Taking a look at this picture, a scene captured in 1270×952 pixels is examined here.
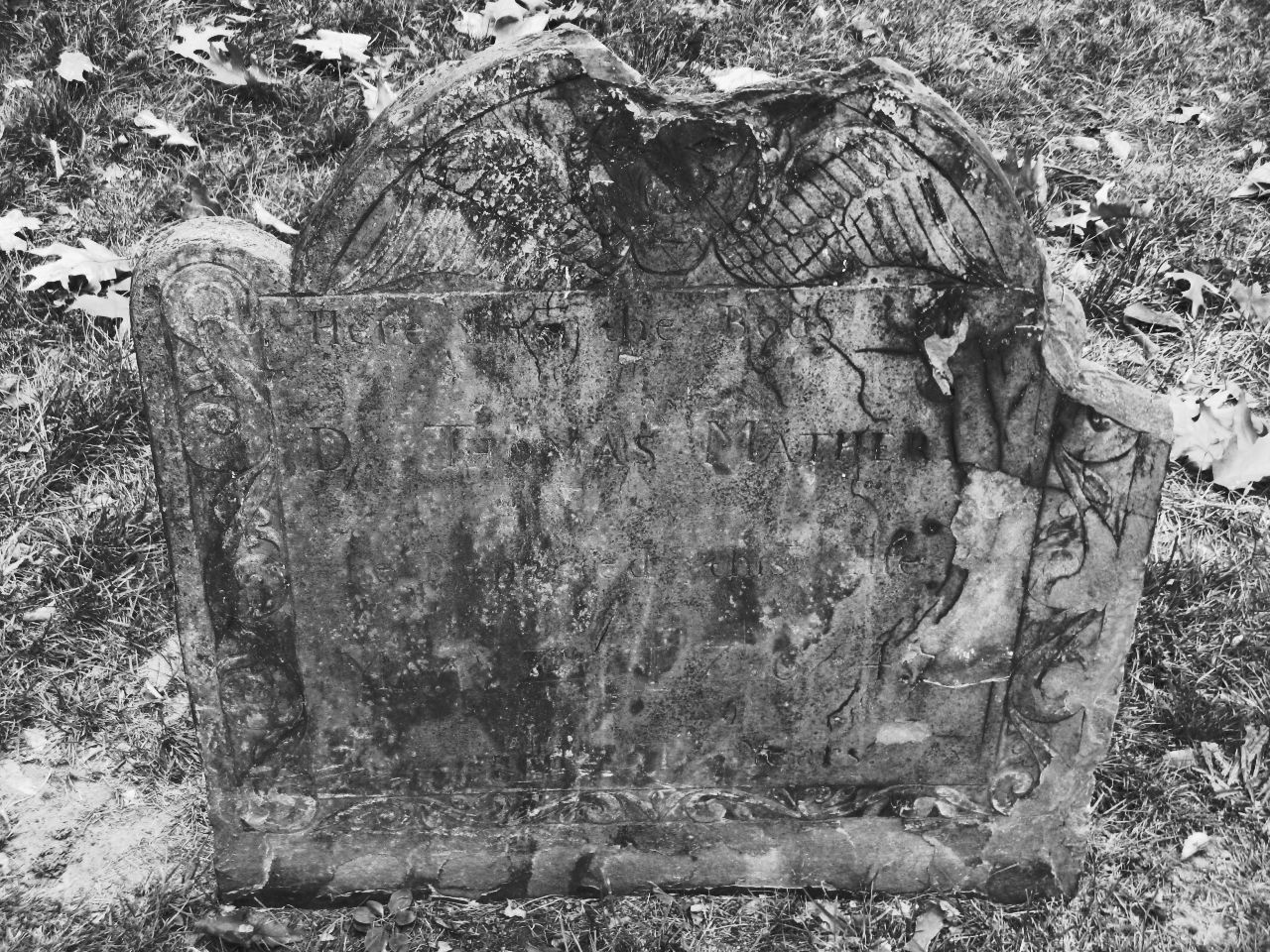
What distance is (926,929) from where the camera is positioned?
8.36 ft

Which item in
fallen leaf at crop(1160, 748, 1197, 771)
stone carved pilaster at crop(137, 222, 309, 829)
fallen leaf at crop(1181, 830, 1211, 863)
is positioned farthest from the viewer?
fallen leaf at crop(1160, 748, 1197, 771)

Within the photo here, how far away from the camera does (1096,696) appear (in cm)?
242

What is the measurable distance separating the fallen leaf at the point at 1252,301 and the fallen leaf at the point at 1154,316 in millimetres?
222

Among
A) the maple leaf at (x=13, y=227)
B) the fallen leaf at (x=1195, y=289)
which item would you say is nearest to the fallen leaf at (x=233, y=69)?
the maple leaf at (x=13, y=227)

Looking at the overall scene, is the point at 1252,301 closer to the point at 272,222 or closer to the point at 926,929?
the point at 926,929

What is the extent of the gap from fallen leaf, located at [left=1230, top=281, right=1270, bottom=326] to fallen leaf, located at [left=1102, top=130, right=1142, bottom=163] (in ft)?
2.44

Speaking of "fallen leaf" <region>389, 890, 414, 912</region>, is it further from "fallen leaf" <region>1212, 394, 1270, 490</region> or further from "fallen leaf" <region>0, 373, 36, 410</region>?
"fallen leaf" <region>1212, 394, 1270, 490</region>

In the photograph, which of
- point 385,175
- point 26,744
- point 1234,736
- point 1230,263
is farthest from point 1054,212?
point 26,744

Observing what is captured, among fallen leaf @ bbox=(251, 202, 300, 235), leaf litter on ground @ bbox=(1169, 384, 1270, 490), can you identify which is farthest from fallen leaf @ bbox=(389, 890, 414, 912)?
leaf litter on ground @ bbox=(1169, 384, 1270, 490)

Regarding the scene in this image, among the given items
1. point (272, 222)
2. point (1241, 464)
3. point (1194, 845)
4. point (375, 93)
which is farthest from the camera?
point (375, 93)

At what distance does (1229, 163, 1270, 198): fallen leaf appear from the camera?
4.32m

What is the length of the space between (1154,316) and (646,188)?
2.58 meters

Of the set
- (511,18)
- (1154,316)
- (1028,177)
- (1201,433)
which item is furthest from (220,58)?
(1201,433)

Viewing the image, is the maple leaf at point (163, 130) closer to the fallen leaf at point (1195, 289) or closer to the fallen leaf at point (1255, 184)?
the fallen leaf at point (1195, 289)
